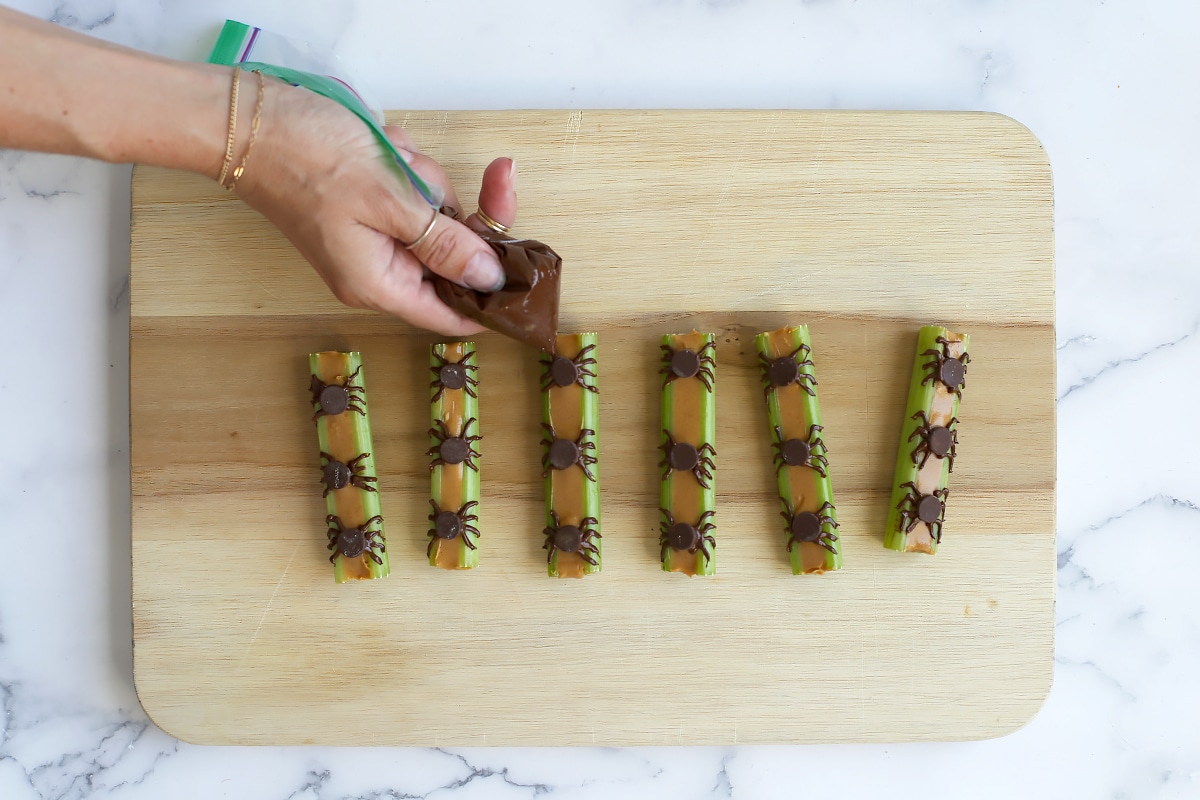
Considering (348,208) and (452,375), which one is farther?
(452,375)

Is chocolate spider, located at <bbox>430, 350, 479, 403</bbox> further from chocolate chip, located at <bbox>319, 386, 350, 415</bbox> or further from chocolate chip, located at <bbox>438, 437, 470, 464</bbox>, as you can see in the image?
chocolate chip, located at <bbox>319, 386, 350, 415</bbox>

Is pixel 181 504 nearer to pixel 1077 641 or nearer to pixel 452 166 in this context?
pixel 452 166

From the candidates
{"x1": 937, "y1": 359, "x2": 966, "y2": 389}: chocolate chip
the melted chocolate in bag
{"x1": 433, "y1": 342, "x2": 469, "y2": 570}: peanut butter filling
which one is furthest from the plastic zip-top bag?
{"x1": 937, "y1": 359, "x2": 966, "y2": 389}: chocolate chip

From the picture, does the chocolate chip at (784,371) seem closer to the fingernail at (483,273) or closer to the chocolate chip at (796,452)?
the chocolate chip at (796,452)

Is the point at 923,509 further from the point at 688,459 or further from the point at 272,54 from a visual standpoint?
the point at 272,54

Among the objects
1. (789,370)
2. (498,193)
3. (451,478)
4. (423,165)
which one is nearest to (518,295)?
(498,193)

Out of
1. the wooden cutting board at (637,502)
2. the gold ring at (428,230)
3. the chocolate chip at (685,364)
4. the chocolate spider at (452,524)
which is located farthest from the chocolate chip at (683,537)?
the gold ring at (428,230)
